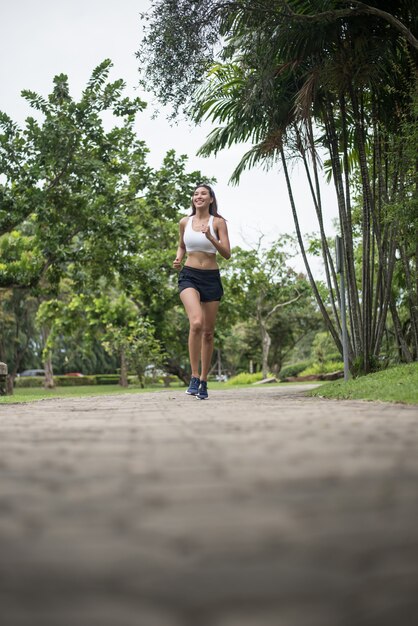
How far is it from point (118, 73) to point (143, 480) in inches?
581

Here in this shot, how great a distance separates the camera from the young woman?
22.8 ft

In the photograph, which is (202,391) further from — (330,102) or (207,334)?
(330,102)

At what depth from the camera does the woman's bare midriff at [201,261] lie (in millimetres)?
7118

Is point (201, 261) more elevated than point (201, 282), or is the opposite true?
point (201, 261)

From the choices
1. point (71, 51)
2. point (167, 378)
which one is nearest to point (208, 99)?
point (71, 51)

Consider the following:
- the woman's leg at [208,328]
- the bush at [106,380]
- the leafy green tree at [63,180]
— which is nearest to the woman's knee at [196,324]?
the woman's leg at [208,328]

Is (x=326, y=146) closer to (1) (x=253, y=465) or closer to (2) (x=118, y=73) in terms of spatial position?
(2) (x=118, y=73)

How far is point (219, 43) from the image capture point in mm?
9078

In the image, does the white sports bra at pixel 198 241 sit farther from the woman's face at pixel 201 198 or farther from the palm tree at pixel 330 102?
the palm tree at pixel 330 102

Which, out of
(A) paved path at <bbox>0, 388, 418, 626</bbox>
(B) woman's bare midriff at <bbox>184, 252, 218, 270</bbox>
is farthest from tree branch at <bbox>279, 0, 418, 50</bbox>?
(A) paved path at <bbox>0, 388, 418, 626</bbox>

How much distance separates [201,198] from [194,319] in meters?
1.34

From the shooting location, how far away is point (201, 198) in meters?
7.24

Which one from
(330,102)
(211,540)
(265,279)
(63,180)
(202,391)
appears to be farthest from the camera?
(265,279)

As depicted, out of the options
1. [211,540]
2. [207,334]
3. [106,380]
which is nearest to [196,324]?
[207,334]
